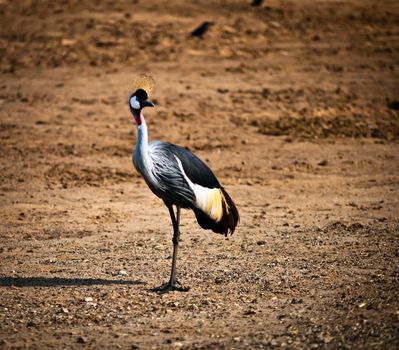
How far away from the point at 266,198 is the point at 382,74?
6.19m

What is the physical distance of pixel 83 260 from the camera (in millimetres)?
7320

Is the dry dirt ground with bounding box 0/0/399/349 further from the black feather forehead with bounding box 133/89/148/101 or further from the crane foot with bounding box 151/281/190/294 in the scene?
the black feather forehead with bounding box 133/89/148/101

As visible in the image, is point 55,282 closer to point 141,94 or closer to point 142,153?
point 142,153

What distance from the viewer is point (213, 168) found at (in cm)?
1073

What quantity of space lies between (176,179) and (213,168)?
4.16 meters

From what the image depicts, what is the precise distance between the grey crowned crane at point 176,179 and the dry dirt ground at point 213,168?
46cm

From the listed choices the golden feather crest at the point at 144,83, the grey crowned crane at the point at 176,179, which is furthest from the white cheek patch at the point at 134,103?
the golden feather crest at the point at 144,83

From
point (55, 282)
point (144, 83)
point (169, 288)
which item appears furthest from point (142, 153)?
point (55, 282)

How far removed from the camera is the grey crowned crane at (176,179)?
649cm

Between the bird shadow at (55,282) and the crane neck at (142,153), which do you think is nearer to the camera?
the crane neck at (142,153)

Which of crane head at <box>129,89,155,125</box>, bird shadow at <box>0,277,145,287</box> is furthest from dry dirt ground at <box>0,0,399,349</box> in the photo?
crane head at <box>129,89,155,125</box>

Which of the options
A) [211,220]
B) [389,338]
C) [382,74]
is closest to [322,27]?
[382,74]

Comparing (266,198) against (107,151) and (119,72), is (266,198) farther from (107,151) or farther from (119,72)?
(119,72)

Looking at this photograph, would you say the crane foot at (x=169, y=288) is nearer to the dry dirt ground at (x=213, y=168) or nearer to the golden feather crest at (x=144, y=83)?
the dry dirt ground at (x=213, y=168)
